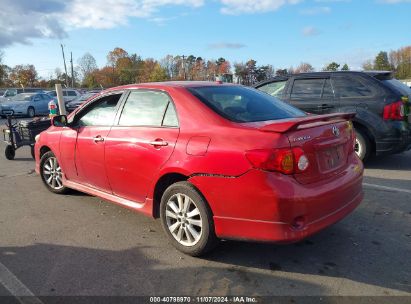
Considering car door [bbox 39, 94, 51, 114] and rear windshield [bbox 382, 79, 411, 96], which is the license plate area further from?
car door [bbox 39, 94, 51, 114]

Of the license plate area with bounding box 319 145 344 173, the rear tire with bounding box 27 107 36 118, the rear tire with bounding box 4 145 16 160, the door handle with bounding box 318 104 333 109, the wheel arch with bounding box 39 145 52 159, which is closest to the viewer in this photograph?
the license plate area with bounding box 319 145 344 173

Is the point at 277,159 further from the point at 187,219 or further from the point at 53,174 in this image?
the point at 53,174

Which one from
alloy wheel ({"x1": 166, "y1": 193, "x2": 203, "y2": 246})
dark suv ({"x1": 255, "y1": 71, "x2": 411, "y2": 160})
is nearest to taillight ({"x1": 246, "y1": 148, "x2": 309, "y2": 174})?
alloy wheel ({"x1": 166, "y1": 193, "x2": 203, "y2": 246})

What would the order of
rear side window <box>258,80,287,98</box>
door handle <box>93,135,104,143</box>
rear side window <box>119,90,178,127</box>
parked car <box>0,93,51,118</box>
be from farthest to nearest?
1. parked car <box>0,93,51,118</box>
2. rear side window <box>258,80,287,98</box>
3. door handle <box>93,135,104,143</box>
4. rear side window <box>119,90,178,127</box>

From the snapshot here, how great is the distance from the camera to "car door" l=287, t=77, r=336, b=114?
25.1ft

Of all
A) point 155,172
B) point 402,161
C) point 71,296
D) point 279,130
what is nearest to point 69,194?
point 155,172

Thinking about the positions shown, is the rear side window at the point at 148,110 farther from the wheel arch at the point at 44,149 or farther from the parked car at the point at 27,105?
the parked car at the point at 27,105

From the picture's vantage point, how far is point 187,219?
3795 millimetres

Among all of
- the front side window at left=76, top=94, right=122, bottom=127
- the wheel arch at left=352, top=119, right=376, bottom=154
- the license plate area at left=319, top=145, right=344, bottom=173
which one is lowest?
the wheel arch at left=352, top=119, right=376, bottom=154

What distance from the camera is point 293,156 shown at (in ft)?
10.7

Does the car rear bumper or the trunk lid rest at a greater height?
the trunk lid

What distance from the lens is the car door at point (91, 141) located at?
4.77 meters

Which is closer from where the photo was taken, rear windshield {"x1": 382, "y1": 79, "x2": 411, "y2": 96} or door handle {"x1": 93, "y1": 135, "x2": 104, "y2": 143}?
door handle {"x1": 93, "y1": 135, "x2": 104, "y2": 143}

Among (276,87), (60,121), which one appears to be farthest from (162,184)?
(276,87)
